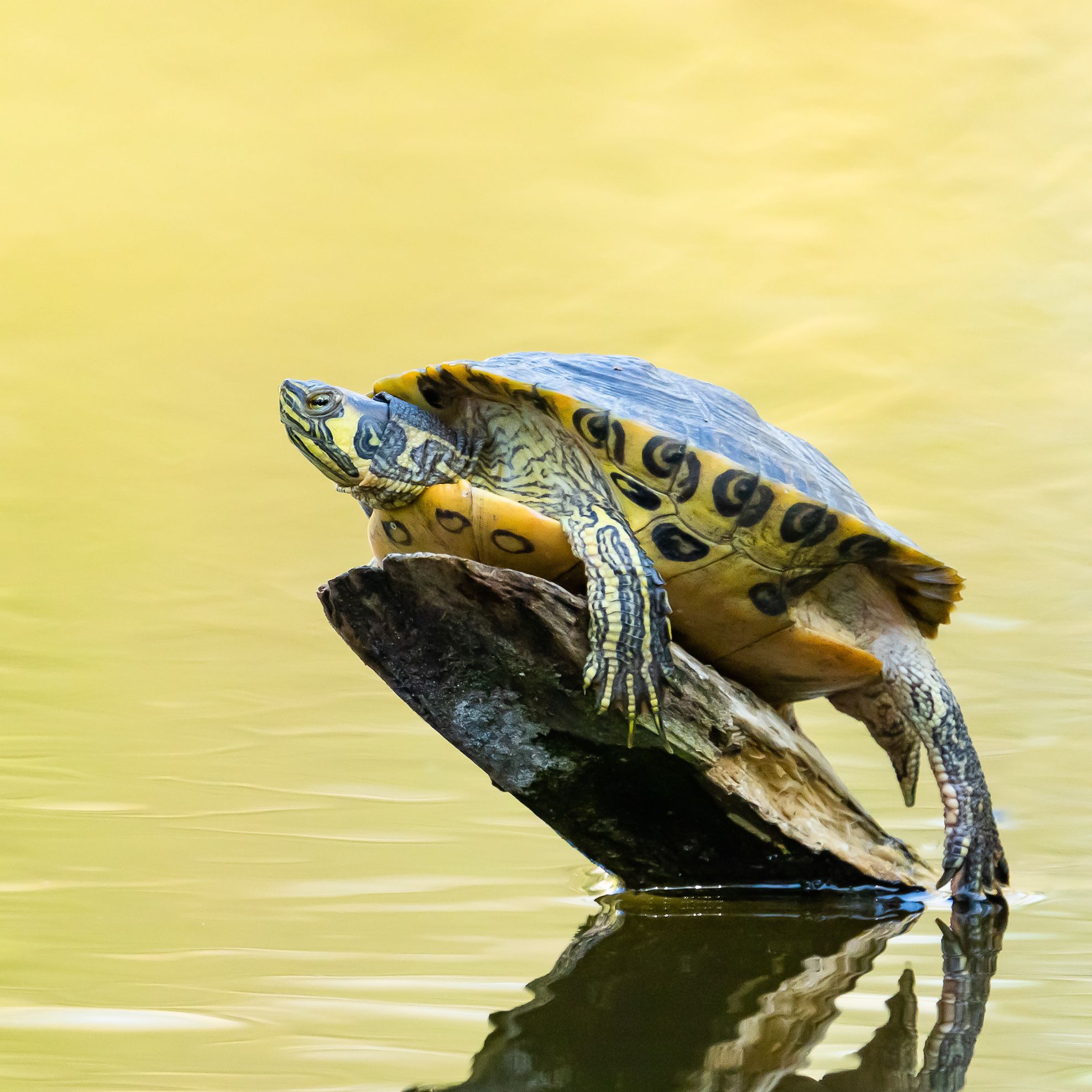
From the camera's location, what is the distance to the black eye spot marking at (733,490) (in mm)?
2080

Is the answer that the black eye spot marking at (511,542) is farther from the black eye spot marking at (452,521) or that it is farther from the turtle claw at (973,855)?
the turtle claw at (973,855)

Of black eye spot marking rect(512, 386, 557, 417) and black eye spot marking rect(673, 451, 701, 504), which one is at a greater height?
black eye spot marking rect(512, 386, 557, 417)

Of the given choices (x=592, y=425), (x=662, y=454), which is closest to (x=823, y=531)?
(x=662, y=454)

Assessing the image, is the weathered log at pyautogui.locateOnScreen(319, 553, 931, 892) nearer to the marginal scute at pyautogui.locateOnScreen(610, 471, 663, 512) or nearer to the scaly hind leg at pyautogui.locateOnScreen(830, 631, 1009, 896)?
the scaly hind leg at pyautogui.locateOnScreen(830, 631, 1009, 896)

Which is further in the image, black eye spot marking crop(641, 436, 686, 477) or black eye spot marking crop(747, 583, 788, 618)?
black eye spot marking crop(747, 583, 788, 618)

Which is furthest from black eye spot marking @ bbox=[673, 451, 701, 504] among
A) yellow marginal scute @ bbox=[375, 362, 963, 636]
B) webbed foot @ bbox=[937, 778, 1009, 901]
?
webbed foot @ bbox=[937, 778, 1009, 901]

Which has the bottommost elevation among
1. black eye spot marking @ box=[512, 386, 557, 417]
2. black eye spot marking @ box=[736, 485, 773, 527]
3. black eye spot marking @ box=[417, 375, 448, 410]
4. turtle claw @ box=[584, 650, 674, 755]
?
turtle claw @ box=[584, 650, 674, 755]

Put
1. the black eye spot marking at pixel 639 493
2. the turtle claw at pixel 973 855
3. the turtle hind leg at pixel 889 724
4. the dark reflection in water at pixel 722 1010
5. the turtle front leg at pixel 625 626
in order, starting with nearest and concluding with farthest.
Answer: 1. the dark reflection in water at pixel 722 1010
2. the turtle front leg at pixel 625 626
3. the black eye spot marking at pixel 639 493
4. the turtle claw at pixel 973 855
5. the turtle hind leg at pixel 889 724

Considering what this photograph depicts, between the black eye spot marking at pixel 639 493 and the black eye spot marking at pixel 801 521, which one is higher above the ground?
the black eye spot marking at pixel 639 493

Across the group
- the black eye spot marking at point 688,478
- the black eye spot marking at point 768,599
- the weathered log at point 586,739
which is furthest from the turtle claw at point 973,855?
the black eye spot marking at point 688,478

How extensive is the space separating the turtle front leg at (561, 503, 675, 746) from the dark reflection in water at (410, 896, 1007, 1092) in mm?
394

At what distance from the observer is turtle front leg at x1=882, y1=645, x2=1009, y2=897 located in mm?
2371

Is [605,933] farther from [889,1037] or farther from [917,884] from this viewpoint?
[917,884]

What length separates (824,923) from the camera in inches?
77.9
